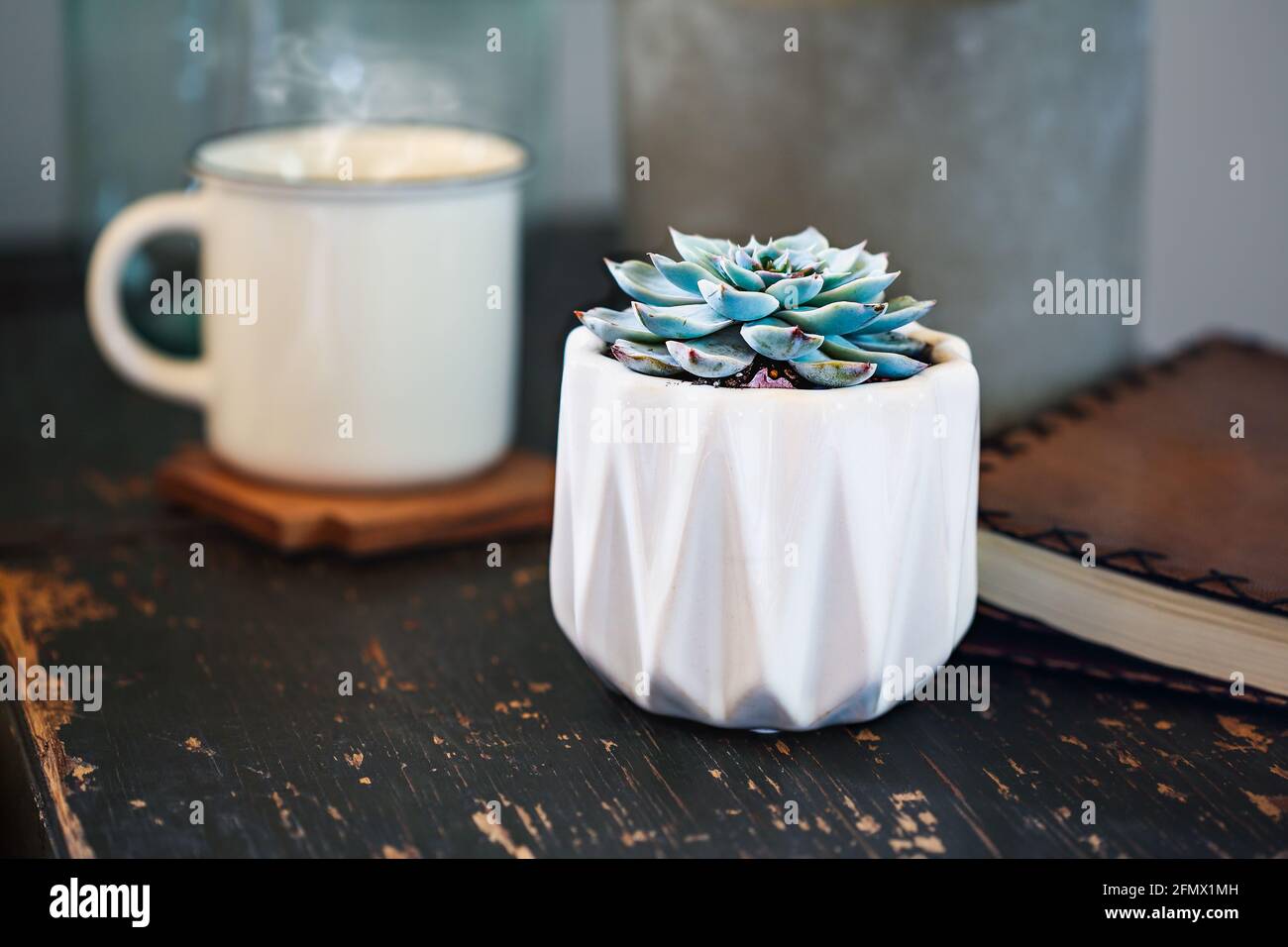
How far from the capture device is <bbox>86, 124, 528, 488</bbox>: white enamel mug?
0.60 m

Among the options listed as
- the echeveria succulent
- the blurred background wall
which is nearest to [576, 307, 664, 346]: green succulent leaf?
the echeveria succulent

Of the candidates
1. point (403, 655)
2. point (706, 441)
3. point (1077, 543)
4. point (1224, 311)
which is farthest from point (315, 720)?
point (1224, 311)

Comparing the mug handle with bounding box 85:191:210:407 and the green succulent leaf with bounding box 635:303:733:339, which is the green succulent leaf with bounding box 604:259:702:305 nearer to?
the green succulent leaf with bounding box 635:303:733:339

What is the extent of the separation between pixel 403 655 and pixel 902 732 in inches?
7.6

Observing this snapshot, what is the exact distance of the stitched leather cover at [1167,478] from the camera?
50 cm

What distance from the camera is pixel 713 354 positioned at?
1.42 ft

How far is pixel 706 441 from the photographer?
0.42 m

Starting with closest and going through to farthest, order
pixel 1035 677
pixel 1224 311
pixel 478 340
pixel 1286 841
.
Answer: pixel 1286 841 → pixel 1035 677 → pixel 478 340 → pixel 1224 311

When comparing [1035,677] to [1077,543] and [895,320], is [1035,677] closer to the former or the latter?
[1077,543]

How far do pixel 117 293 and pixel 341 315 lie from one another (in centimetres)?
12

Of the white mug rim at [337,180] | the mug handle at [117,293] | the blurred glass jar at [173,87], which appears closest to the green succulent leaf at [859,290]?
the white mug rim at [337,180]

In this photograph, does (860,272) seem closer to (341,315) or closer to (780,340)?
(780,340)

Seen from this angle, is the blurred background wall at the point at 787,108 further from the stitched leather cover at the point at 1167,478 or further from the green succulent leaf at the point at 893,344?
the green succulent leaf at the point at 893,344

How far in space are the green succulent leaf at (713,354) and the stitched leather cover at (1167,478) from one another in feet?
0.46
